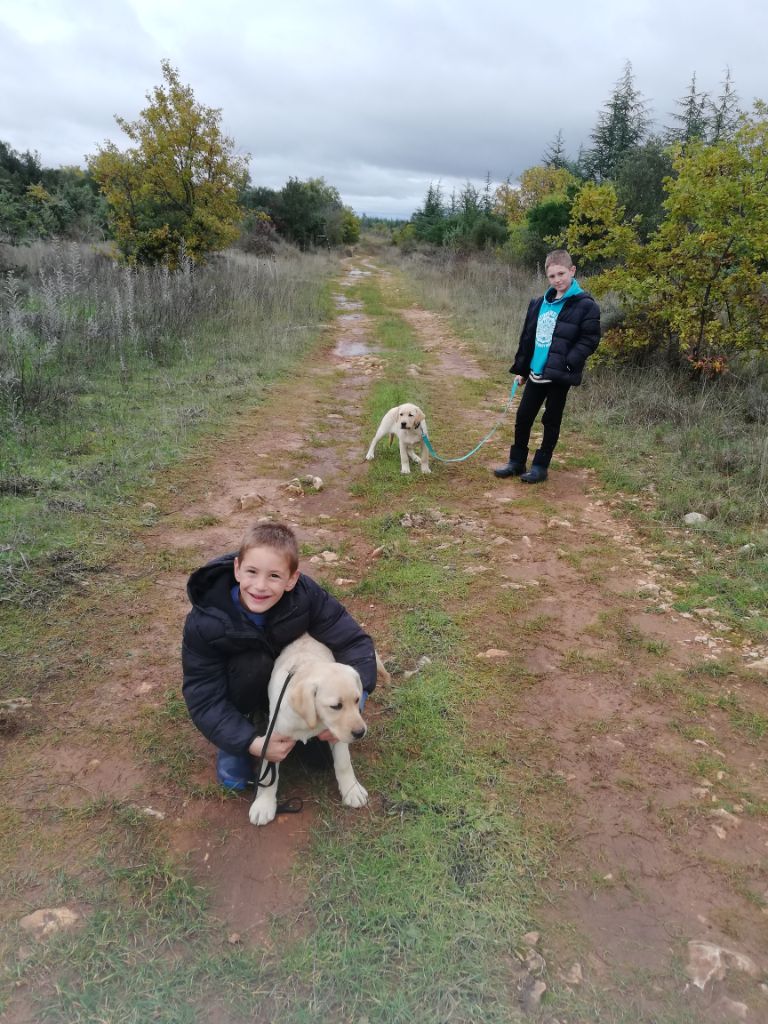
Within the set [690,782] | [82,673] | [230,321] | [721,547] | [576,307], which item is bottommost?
[82,673]

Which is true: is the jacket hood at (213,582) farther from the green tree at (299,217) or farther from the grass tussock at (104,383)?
the green tree at (299,217)

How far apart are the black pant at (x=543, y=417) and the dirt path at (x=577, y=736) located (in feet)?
1.44

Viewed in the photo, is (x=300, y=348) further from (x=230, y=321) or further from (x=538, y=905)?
(x=538, y=905)

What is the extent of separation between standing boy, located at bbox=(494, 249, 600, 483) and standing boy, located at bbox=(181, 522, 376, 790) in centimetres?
375

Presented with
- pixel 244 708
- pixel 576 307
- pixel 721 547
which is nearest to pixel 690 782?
pixel 244 708

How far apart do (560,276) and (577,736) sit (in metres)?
3.94

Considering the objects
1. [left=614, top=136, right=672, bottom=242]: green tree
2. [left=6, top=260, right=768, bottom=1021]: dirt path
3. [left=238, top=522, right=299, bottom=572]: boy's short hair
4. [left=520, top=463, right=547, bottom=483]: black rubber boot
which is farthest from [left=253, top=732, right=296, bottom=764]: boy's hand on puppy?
[left=614, top=136, right=672, bottom=242]: green tree

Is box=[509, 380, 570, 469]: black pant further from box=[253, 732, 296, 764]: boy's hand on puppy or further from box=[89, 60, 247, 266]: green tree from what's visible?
box=[89, 60, 247, 266]: green tree

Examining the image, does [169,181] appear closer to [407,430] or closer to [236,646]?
[407,430]

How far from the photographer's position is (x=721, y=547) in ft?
14.8

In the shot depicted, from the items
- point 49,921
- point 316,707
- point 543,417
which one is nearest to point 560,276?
point 543,417

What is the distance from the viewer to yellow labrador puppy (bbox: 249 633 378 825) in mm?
2246

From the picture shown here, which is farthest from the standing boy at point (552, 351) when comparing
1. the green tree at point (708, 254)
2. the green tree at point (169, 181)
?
the green tree at point (169, 181)

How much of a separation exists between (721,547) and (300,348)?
8564mm
